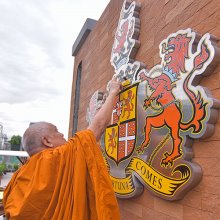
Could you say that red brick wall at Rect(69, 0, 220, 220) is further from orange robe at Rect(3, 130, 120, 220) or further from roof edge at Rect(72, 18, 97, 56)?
roof edge at Rect(72, 18, 97, 56)

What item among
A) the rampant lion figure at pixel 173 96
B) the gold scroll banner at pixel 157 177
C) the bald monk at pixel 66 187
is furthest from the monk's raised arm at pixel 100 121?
the gold scroll banner at pixel 157 177

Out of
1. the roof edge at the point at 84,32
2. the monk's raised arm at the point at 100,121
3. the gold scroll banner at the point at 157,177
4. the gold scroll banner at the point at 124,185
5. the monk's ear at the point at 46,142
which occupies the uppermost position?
the roof edge at the point at 84,32

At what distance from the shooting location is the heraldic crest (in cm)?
192

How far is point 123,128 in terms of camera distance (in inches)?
114

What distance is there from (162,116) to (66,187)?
104cm

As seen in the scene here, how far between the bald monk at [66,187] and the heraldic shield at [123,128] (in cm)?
97

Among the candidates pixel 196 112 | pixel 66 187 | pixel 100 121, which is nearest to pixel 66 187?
pixel 66 187

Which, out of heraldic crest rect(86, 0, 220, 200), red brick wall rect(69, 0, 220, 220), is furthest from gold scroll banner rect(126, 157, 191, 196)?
red brick wall rect(69, 0, 220, 220)

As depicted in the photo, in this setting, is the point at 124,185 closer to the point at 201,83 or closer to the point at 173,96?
the point at 173,96

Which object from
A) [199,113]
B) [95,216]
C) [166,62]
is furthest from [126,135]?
[95,216]

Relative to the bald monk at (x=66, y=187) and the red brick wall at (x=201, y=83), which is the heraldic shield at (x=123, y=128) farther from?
the bald monk at (x=66, y=187)

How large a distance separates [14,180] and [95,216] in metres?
0.65

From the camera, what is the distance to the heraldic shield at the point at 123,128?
8.98 feet

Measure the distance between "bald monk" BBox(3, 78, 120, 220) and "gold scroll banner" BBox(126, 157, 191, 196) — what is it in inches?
20.7
